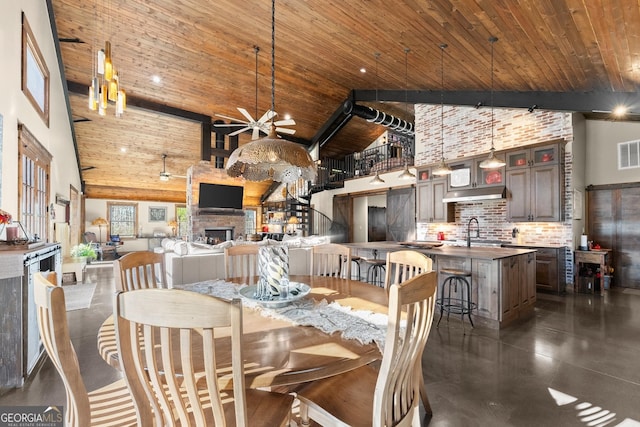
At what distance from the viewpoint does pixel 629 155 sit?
217 inches

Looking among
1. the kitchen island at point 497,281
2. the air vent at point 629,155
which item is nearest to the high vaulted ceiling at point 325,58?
the air vent at point 629,155

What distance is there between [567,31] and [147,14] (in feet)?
19.3

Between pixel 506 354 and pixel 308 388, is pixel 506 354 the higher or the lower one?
the lower one

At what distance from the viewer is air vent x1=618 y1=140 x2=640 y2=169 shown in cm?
543

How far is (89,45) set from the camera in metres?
5.84

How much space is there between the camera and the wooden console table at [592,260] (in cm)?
506

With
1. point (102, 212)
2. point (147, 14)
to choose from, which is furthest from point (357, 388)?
point (102, 212)

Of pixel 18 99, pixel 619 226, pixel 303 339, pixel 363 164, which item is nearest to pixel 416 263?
pixel 303 339

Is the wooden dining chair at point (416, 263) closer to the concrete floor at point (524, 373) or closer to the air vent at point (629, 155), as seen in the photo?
the concrete floor at point (524, 373)

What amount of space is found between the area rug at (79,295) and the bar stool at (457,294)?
5.03m

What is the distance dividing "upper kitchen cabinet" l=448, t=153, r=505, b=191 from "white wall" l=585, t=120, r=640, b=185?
5.59 ft

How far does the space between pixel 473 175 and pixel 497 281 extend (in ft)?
10.9

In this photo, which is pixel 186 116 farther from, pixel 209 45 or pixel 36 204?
pixel 36 204

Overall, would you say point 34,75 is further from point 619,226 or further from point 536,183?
point 619,226
